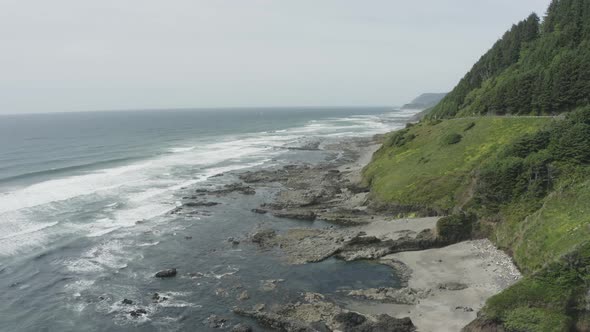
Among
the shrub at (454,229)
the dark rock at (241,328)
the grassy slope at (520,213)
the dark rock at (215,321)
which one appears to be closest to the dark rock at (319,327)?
the dark rock at (241,328)

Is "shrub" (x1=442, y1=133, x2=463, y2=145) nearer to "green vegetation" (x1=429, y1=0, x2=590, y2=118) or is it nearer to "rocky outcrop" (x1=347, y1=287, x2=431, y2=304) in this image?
"green vegetation" (x1=429, y1=0, x2=590, y2=118)

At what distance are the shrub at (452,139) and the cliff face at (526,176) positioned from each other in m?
0.21

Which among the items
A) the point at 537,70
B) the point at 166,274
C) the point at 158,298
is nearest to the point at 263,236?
the point at 166,274

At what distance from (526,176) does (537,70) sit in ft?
141

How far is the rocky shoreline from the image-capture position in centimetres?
3167

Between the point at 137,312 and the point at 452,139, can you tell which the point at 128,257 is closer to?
the point at 137,312

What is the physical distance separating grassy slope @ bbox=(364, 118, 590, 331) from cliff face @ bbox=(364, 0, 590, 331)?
76 millimetres

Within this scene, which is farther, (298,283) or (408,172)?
(408,172)

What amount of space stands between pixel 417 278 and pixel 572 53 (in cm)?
5890

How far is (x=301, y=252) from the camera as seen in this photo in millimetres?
45969

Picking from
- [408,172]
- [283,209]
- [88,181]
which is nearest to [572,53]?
[408,172]

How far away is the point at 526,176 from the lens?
45.1 metres

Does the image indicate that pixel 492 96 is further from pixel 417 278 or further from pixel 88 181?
pixel 88 181

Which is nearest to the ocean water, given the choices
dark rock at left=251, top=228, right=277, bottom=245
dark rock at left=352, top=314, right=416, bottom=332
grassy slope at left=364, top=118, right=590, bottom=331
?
dark rock at left=251, top=228, right=277, bottom=245
